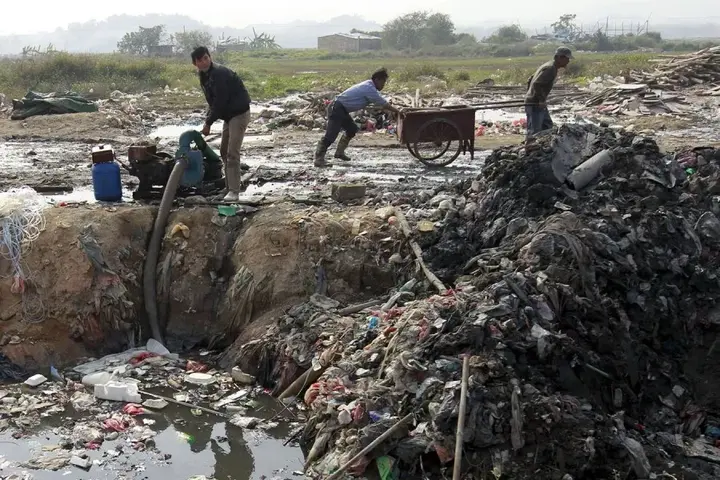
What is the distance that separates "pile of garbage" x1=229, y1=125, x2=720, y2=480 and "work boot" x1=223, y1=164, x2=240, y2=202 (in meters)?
1.74

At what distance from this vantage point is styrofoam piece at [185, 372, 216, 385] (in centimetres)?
686

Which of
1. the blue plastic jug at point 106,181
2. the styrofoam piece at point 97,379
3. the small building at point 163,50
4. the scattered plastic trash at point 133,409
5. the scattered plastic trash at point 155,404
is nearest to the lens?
the scattered plastic trash at point 133,409

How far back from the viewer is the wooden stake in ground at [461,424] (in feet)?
14.5

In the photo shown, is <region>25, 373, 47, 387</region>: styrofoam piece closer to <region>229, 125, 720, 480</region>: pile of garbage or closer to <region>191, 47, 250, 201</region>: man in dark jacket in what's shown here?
<region>229, 125, 720, 480</region>: pile of garbage

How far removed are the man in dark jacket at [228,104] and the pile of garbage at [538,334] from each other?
1.80m

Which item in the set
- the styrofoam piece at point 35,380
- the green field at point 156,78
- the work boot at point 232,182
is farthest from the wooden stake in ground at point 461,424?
the green field at point 156,78

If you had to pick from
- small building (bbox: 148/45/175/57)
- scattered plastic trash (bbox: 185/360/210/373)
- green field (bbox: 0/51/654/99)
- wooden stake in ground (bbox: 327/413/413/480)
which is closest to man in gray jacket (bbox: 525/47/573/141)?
scattered plastic trash (bbox: 185/360/210/373)

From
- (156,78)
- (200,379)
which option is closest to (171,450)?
(200,379)

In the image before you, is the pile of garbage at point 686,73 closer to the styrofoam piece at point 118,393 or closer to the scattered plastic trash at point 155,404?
the scattered plastic trash at point 155,404

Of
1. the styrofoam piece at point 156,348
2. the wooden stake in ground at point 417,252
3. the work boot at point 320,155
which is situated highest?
the work boot at point 320,155

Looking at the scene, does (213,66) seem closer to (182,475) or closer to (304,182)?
(304,182)

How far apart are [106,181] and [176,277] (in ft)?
4.92

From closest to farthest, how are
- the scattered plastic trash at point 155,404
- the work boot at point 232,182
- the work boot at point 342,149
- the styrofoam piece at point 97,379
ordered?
the scattered plastic trash at point 155,404
the styrofoam piece at point 97,379
the work boot at point 232,182
the work boot at point 342,149

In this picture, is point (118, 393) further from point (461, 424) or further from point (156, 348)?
point (461, 424)
